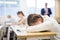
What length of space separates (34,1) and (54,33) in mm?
4494

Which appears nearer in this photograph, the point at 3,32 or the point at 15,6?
the point at 3,32

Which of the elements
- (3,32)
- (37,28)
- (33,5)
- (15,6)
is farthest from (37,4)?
(37,28)

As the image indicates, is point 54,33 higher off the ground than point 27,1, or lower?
lower

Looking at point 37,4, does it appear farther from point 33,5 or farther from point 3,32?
point 3,32

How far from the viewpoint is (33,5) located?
6141mm

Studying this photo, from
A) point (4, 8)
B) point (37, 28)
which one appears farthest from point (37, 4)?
point (37, 28)

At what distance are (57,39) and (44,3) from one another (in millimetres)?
4576

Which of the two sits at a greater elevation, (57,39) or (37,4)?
(37,4)

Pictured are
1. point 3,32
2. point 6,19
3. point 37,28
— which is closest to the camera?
point 37,28

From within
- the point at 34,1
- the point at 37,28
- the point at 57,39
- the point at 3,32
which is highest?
the point at 34,1

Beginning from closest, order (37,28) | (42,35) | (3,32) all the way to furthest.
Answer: (42,35)
(37,28)
(3,32)

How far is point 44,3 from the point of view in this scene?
618cm

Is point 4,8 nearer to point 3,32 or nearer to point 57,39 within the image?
point 3,32

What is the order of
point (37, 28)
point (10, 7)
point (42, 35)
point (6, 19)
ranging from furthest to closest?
point (10, 7) < point (6, 19) < point (37, 28) < point (42, 35)
